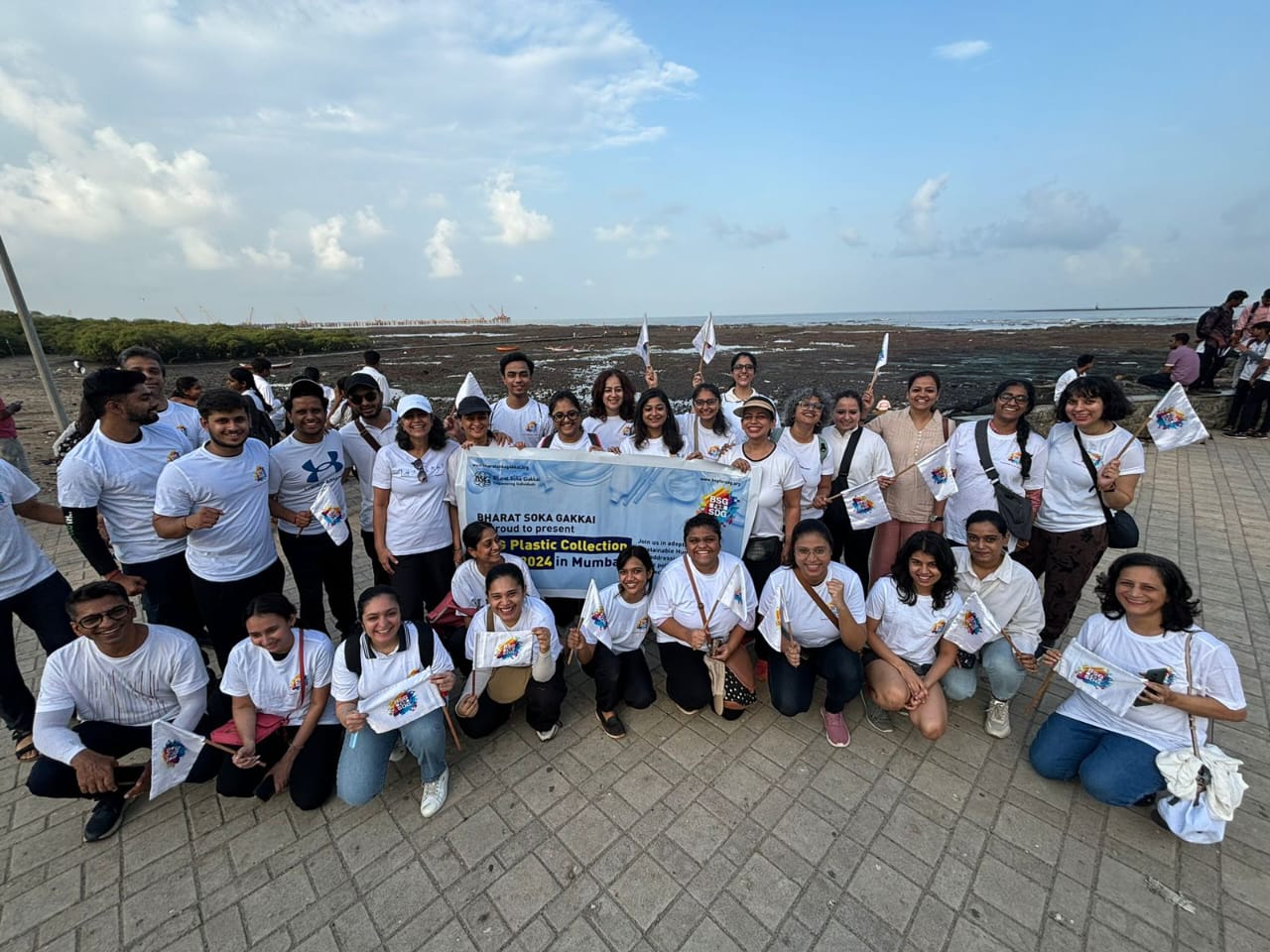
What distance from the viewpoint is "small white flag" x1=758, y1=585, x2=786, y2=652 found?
142 inches

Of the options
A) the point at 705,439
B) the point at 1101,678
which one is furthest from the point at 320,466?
the point at 1101,678

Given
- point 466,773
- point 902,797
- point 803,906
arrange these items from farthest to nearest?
point 466,773 → point 902,797 → point 803,906

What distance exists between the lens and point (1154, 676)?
2.96m

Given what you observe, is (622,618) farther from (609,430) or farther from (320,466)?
(320,466)

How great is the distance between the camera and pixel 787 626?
3715 mm

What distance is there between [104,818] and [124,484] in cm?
201

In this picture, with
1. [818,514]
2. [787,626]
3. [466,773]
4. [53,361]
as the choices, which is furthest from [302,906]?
[53,361]

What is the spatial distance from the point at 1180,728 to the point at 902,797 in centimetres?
156

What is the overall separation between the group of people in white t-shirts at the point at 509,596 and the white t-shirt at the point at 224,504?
15 mm

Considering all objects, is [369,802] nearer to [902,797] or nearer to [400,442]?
[400,442]

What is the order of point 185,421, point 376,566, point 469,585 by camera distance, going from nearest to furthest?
point 469,585 < point 185,421 < point 376,566

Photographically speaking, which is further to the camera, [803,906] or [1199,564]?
[1199,564]

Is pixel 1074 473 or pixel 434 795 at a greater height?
pixel 1074 473

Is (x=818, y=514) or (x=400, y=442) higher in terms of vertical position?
(x=400, y=442)
